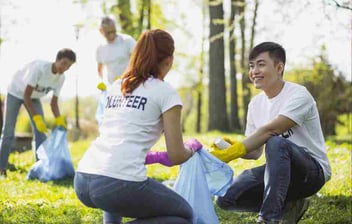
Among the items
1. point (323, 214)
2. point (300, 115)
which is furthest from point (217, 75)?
point (300, 115)

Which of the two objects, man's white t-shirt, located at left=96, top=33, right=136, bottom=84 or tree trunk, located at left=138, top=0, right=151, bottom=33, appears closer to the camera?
man's white t-shirt, located at left=96, top=33, right=136, bottom=84

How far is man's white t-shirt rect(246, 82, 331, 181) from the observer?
10.5 ft

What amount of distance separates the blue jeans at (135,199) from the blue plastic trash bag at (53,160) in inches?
128

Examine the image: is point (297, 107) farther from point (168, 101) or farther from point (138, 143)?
point (138, 143)

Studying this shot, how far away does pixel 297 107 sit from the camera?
320 cm

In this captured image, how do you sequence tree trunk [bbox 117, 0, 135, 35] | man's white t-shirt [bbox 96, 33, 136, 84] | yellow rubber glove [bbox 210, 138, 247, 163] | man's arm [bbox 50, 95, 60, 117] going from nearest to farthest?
yellow rubber glove [bbox 210, 138, 247, 163]
man's arm [bbox 50, 95, 60, 117]
man's white t-shirt [bbox 96, 33, 136, 84]
tree trunk [bbox 117, 0, 135, 35]

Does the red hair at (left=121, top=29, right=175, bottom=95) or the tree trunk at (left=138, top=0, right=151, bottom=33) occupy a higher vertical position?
the tree trunk at (left=138, top=0, right=151, bottom=33)

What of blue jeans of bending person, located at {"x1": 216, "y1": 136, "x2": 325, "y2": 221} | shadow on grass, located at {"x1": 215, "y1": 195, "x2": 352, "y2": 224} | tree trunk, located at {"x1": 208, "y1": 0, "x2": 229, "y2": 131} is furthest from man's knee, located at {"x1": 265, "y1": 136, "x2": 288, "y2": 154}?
tree trunk, located at {"x1": 208, "y1": 0, "x2": 229, "y2": 131}

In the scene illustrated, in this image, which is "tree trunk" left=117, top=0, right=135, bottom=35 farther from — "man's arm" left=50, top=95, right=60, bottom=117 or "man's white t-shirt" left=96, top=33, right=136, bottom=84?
"man's arm" left=50, top=95, right=60, bottom=117

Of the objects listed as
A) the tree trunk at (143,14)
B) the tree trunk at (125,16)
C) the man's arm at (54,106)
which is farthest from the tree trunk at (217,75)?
the man's arm at (54,106)

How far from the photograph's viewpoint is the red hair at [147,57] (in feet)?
8.59

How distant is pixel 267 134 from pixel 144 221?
3.17ft

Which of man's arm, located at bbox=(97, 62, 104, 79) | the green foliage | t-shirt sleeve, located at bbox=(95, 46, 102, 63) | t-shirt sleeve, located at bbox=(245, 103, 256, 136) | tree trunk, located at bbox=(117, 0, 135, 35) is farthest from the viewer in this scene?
the green foliage

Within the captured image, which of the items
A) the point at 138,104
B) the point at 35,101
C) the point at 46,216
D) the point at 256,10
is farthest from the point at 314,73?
the point at 138,104
